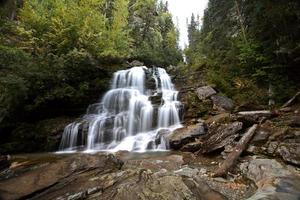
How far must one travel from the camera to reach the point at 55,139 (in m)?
13.0

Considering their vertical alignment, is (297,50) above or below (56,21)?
below

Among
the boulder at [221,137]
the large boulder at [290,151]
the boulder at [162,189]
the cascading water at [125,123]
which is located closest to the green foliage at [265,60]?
the cascading water at [125,123]

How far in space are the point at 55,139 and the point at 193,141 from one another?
719cm

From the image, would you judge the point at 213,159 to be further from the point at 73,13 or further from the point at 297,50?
the point at 73,13

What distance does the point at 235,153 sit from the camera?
7.06 m

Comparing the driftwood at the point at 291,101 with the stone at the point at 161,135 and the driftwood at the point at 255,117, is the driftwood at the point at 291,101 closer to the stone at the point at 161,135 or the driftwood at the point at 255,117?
the driftwood at the point at 255,117

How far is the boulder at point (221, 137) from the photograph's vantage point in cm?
833

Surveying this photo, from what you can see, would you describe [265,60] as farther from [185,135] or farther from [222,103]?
[185,135]

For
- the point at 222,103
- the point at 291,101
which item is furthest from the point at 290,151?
the point at 222,103

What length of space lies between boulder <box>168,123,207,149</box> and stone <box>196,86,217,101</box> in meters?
3.27

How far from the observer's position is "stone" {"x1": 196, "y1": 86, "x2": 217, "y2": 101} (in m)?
13.4

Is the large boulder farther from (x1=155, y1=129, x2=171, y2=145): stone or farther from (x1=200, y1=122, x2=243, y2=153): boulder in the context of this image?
(x1=155, y1=129, x2=171, y2=145): stone

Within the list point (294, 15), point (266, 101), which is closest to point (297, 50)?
point (294, 15)

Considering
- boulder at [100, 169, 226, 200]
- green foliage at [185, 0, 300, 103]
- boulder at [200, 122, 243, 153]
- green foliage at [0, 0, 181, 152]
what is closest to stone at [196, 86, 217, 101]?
green foliage at [185, 0, 300, 103]
